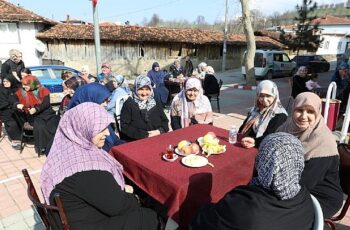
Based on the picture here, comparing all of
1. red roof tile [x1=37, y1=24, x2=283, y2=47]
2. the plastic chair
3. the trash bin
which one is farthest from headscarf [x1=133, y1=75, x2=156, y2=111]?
red roof tile [x1=37, y1=24, x2=283, y2=47]

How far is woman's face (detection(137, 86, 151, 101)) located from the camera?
13.6 feet

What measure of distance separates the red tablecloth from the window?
666 inches

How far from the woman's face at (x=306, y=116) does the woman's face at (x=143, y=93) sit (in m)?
Result: 2.16

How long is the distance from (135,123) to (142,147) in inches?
39.0

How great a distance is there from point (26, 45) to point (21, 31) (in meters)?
0.85

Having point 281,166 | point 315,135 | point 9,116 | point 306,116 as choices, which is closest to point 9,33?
point 9,116

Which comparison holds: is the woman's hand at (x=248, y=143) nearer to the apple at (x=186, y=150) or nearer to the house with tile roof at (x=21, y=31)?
the apple at (x=186, y=150)

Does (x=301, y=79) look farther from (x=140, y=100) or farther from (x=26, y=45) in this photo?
(x=26, y=45)

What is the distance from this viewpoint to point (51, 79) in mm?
9953

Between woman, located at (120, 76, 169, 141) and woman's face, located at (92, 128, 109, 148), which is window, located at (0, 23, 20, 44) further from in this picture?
woman's face, located at (92, 128, 109, 148)

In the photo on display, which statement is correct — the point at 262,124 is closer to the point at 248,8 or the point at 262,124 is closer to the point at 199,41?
the point at 248,8

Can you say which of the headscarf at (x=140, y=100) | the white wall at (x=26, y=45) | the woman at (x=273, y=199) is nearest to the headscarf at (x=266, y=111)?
the headscarf at (x=140, y=100)

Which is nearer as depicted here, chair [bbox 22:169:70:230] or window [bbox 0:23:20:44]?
chair [bbox 22:169:70:230]

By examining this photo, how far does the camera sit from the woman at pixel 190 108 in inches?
170
